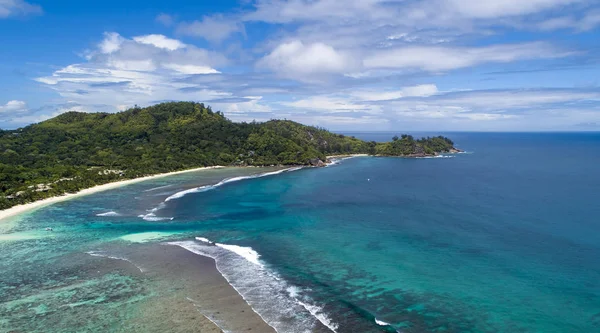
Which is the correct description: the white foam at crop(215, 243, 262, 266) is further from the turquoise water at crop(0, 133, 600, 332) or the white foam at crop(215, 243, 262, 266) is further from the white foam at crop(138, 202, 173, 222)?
the white foam at crop(138, 202, 173, 222)

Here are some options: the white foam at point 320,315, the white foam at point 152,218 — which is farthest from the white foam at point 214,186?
the white foam at point 320,315

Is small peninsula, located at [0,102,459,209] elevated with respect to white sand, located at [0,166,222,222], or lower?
elevated

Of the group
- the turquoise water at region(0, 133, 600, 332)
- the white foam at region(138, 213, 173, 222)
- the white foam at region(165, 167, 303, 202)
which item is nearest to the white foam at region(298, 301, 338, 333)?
the turquoise water at region(0, 133, 600, 332)

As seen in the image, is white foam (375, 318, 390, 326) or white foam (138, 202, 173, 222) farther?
white foam (138, 202, 173, 222)

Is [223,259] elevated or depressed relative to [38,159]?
depressed

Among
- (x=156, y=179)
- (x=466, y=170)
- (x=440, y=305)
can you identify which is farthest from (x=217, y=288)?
(x=466, y=170)

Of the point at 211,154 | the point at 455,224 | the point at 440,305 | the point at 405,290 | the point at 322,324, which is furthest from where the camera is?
the point at 211,154

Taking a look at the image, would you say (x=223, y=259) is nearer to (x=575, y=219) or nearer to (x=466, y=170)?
(x=575, y=219)
